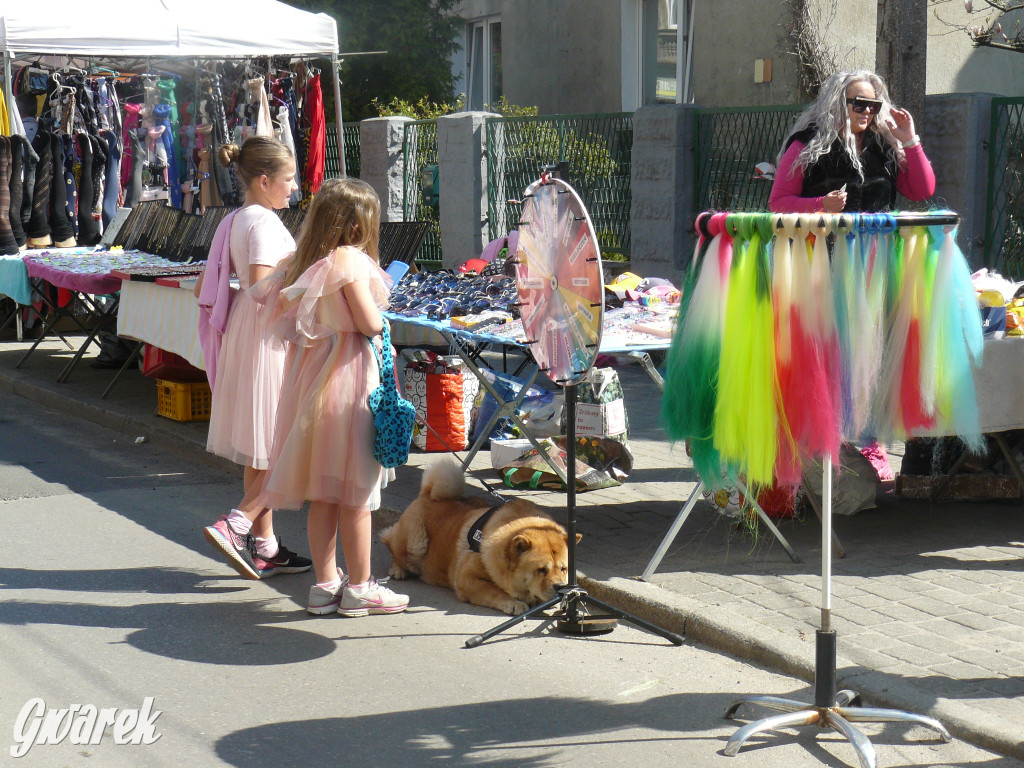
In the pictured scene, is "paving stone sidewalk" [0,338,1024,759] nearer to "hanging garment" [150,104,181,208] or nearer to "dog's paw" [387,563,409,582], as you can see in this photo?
"dog's paw" [387,563,409,582]

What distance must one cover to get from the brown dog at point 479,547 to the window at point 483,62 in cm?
1458

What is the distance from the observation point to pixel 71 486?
735 centimetres

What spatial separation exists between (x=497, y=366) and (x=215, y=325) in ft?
17.6

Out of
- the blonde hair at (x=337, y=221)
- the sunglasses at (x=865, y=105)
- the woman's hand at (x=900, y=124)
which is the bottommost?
the blonde hair at (x=337, y=221)

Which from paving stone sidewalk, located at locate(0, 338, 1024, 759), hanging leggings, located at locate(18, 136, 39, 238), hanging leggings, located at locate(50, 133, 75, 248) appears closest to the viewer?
paving stone sidewalk, located at locate(0, 338, 1024, 759)

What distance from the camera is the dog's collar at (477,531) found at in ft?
16.6

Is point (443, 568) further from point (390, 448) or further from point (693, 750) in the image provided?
point (693, 750)

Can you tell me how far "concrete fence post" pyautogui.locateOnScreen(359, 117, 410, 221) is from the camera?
15.0m

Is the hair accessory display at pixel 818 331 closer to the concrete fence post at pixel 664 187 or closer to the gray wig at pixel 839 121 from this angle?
the gray wig at pixel 839 121

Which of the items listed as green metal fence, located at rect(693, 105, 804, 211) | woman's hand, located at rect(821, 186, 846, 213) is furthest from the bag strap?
green metal fence, located at rect(693, 105, 804, 211)

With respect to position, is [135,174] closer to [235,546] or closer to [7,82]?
[7,82]

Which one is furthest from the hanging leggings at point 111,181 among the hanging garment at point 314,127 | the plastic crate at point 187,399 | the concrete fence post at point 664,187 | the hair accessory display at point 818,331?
the hair accessory display at point 818,331

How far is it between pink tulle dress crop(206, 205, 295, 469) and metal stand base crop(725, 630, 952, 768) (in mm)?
2658

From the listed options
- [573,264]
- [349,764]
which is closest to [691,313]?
[573,264]
